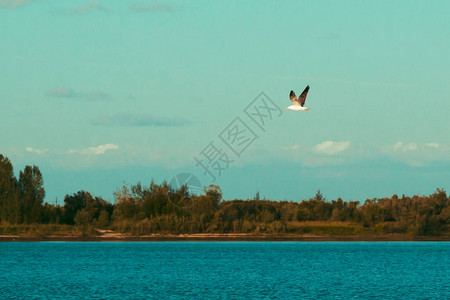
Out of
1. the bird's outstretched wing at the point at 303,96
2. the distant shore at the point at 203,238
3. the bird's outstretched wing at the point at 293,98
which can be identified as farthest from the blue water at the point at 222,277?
the distant shore at the point at 203,238

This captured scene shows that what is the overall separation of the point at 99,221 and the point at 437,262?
81.0 metres

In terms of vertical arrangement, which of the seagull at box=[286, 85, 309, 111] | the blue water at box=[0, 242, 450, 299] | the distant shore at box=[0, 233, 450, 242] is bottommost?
the blue water at box=[0, 242, 450, 299]

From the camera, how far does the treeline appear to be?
14688 centimetres

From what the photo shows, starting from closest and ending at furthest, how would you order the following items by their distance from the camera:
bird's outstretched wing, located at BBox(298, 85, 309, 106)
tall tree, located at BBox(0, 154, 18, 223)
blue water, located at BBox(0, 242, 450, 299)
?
bird's outstretched wing, located at BBox(298, 85, 309, 106) < blue water, located at BBox(0, 242, 450, 299) < tall tree, located at BBox(0, 154, 18, 223)

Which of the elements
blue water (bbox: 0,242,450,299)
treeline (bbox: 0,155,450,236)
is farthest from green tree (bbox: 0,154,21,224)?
blue water (bbox: 0,242,450,299)

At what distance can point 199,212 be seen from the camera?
148625mm

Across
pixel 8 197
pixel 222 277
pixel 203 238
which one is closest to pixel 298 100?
pixel 222 277

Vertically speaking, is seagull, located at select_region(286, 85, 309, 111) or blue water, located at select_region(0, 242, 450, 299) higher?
seagull, located at select_region(286, 85, 309, 111)

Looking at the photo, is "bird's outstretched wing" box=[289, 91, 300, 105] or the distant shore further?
the distant shore

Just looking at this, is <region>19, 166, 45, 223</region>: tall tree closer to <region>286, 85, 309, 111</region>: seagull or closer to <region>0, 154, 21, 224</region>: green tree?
<region>0, 154, 21, 224</region>: green tree

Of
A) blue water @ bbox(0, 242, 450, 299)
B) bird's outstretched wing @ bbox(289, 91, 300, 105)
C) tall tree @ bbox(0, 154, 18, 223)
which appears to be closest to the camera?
bird's outstretched wing @ bbox(289, 91, 300, 105)

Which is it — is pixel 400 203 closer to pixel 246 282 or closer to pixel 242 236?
pixel 242 236

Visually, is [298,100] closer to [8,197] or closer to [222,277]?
[222,277]

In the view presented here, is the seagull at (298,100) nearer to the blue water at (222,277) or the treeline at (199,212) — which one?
the blue water at (222,277)
